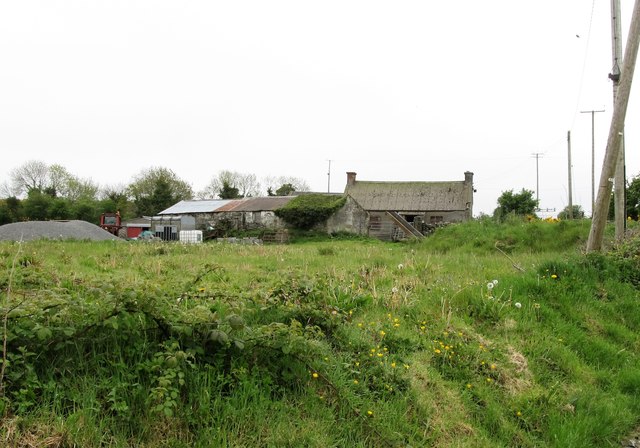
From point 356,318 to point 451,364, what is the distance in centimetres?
122

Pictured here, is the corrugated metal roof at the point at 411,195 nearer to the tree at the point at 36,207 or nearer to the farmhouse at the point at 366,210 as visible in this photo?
the farmhouse at the point at 366,210

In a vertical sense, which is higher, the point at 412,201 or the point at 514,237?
the point at 412,201

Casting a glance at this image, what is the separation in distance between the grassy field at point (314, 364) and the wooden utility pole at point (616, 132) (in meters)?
1.88

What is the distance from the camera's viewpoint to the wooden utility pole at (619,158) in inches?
384

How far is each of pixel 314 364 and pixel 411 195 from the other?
146 ft

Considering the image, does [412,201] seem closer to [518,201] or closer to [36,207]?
[518,201]

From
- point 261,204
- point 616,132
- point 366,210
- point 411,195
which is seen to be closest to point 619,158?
point 616,132

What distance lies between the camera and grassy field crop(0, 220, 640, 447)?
3051mm

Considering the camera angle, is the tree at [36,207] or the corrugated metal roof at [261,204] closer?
A: the corrugated metal roof at [261,204]

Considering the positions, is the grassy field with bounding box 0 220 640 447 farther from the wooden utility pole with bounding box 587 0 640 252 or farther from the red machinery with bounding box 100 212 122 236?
the red machinery with bounding box 100 212 122 236

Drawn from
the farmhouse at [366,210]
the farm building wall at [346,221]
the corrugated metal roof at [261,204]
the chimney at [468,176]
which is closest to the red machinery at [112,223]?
the farmhouse at [366,210]

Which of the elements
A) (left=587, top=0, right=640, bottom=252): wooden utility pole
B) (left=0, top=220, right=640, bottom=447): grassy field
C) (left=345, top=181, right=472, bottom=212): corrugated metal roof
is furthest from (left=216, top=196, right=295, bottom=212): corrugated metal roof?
(left=0, top=220, right=640, bottom=447): grassy field

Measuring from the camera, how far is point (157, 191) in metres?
63.5

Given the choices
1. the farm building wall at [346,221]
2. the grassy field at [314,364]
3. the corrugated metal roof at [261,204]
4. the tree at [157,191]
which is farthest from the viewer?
the tree at [157,191]
